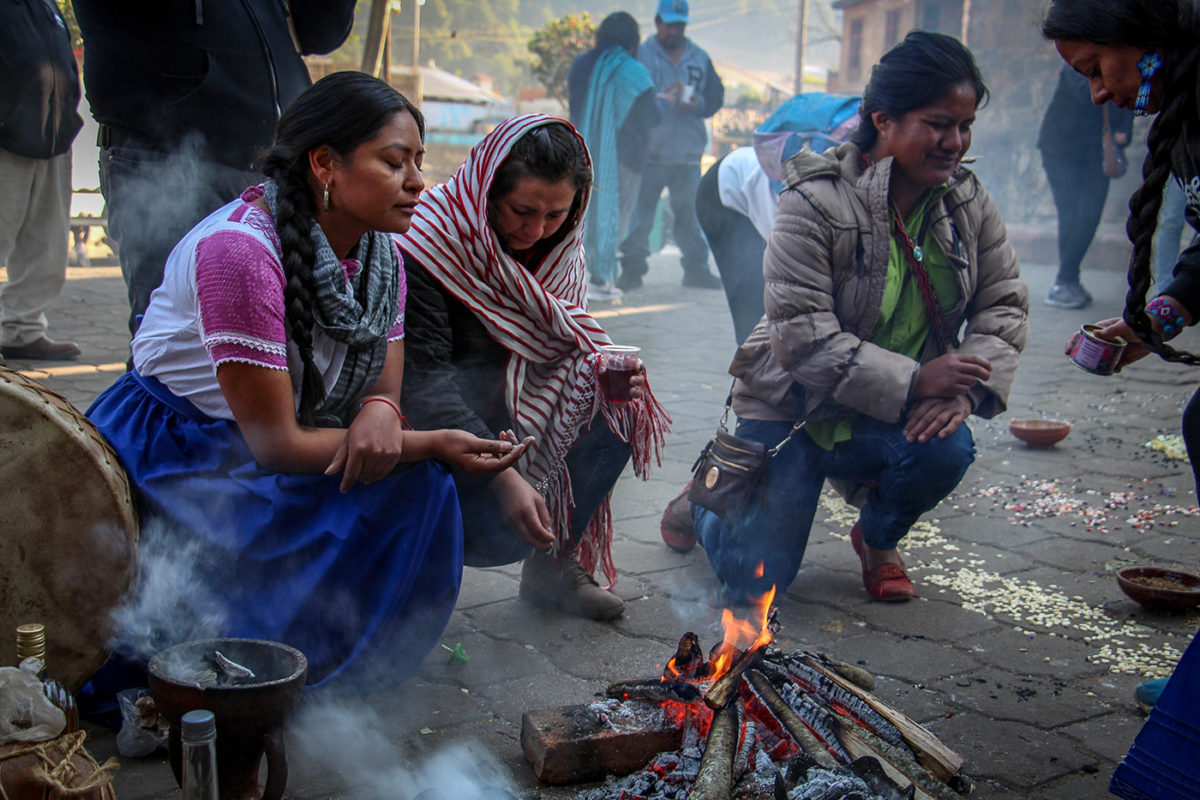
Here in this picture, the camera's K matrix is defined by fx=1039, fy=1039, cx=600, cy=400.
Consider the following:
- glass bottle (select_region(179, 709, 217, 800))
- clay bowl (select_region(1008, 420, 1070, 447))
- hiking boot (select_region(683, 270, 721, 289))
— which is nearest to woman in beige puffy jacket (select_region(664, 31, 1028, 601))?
glass bottle (select_region(179, 709, 217, 800))

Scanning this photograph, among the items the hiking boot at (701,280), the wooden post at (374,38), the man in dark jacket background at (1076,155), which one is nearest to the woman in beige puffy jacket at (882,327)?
the wooden post at (374,38)

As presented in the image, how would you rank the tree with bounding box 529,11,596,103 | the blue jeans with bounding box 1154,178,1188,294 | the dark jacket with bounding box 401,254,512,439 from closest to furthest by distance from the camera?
the dark jacket with bounding box 401,254,512,439 → the blue jeans with bounding box 1154,178,1188,294 → the tree with bounding box 529,11,596,103

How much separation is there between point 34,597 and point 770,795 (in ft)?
5.62

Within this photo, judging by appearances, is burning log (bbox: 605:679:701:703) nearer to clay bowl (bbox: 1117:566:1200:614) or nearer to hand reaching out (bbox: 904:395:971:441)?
hand reaching out (bbox: 904:395:971:441)

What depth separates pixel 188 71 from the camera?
11.5ft

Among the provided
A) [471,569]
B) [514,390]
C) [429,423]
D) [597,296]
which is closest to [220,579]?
[429,423]

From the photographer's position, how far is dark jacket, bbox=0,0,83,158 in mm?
5352

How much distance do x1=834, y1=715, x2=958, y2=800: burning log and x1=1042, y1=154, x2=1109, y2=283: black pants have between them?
818 cm

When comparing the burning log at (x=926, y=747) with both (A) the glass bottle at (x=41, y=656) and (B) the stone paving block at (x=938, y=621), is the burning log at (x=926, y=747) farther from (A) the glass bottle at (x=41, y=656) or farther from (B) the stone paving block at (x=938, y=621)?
(A) the glass bottle at (x=41, y=656)

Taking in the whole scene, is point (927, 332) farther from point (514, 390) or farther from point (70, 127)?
point (70, 127)

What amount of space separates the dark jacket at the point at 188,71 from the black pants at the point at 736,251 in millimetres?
2350

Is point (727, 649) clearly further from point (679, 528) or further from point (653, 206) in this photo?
point (653, 206)

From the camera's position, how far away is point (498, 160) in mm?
2979

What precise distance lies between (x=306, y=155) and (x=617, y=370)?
105 cm
